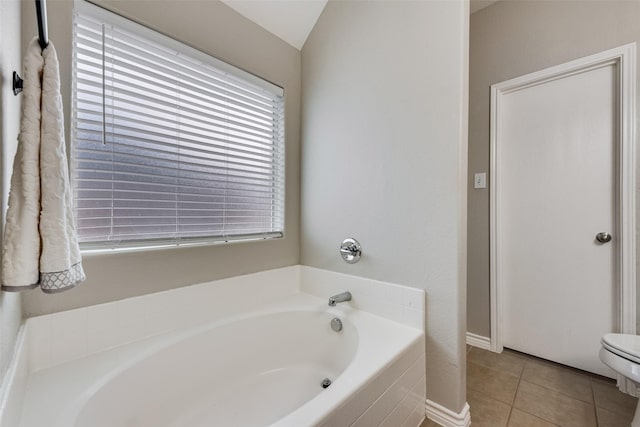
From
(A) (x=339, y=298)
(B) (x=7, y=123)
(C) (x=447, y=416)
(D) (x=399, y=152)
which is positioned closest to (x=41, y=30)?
(B) (x=7, y=123)

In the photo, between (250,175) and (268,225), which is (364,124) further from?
(268,225)

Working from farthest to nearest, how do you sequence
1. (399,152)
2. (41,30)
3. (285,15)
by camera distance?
(285,15) → (399,152) → (41,30)

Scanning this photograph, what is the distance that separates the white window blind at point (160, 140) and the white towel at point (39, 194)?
0.50 metres

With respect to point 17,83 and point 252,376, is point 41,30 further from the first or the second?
point 252,376

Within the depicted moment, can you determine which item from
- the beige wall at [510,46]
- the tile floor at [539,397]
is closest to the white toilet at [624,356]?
the tile floor at [539,397]

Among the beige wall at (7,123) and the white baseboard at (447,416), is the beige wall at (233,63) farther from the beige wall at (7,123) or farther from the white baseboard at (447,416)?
the white baseboard at (447,416)

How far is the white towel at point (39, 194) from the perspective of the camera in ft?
2.03


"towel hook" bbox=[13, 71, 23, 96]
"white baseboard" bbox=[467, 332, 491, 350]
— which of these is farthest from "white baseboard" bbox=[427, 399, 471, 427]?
"towel hook" bbox=[13, 71, 23, 96]

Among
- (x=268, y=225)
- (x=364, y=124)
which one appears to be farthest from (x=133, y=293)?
(x=364, y=124)

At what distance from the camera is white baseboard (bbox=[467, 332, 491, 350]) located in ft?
6.56

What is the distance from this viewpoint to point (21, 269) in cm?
62

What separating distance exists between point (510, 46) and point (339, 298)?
2.17 metres

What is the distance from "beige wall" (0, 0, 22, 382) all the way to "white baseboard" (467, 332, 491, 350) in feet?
8.24

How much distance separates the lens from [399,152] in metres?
1.41
